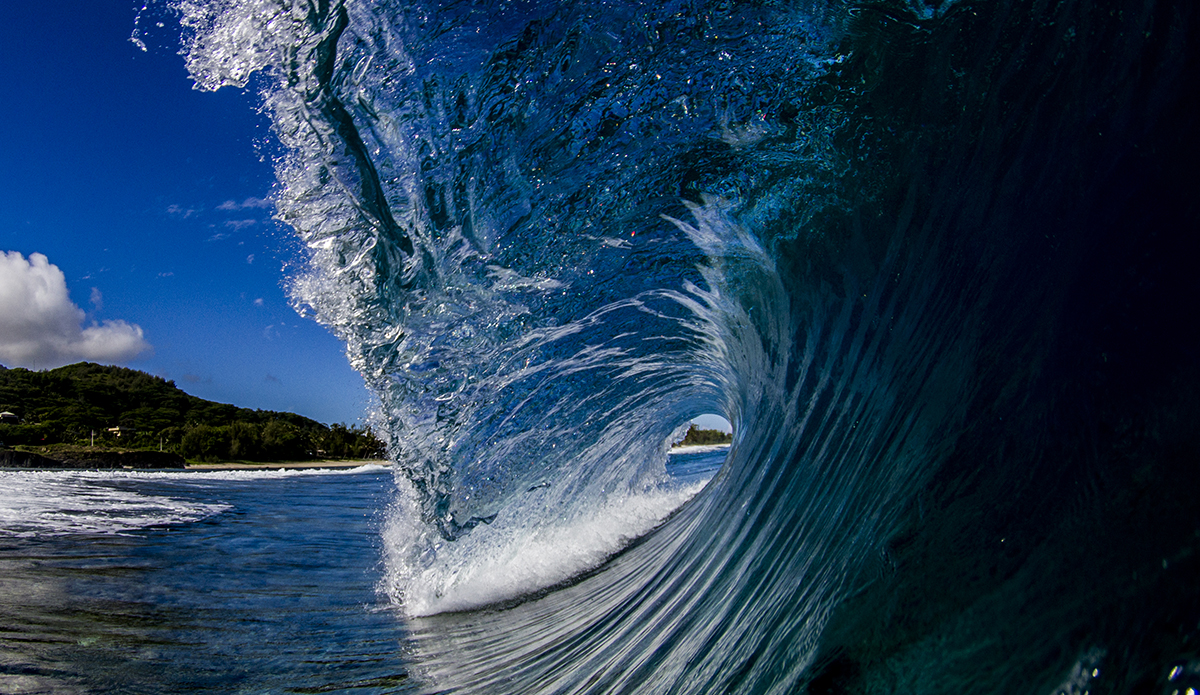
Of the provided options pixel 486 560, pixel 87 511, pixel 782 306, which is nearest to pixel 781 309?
pixel 782 306

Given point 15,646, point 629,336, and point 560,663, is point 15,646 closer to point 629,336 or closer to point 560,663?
point 560,663

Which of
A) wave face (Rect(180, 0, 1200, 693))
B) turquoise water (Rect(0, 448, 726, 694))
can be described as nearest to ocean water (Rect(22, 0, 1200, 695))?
→ wave face (Rect(180, 0, 1200, 693))

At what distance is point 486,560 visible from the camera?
5.92 metres

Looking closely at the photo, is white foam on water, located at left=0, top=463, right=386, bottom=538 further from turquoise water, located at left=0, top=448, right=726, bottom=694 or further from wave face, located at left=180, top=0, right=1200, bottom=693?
wave face, located at left=180, top=0, right=1200, bottom=693

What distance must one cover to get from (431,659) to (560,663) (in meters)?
0.93

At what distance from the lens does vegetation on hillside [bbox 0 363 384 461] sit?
5428 cm

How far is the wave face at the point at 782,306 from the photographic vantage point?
1.58 meters

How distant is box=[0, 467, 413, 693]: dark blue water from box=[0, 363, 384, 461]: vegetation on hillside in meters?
45.3

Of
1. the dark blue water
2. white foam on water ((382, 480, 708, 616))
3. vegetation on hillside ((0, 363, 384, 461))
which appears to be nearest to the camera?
the dark blue water

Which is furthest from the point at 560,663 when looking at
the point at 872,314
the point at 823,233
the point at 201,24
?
the point at 201,24

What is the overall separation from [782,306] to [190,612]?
512 cm

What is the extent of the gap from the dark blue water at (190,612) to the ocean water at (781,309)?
12.4 inches

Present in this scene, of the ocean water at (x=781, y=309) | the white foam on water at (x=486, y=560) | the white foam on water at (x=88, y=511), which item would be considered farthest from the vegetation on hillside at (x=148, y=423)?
the ocean water at (x=781, y=309)

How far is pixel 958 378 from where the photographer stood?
2281 mm
